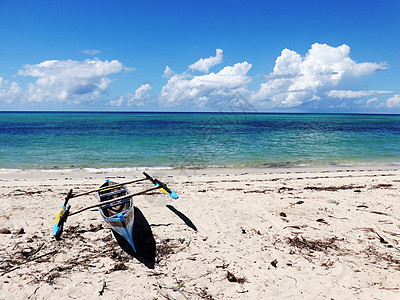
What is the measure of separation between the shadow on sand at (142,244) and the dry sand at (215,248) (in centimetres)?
3

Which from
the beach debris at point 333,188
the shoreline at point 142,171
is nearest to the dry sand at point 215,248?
the beach debris at point 333,188

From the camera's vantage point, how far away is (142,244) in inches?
266

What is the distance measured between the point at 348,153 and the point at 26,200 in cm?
2681

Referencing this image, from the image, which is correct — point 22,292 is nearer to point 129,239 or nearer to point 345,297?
point 129,239

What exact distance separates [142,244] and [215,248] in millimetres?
2050

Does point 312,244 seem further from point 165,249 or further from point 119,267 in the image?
point 119,267

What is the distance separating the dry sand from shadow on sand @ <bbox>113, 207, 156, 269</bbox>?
31 mm

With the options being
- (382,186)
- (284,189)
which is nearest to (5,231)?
(284,189)

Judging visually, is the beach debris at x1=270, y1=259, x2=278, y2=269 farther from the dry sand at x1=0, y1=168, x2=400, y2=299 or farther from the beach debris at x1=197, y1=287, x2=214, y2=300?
the beach debris at x1=197, y1=287, x2=214, y2=300

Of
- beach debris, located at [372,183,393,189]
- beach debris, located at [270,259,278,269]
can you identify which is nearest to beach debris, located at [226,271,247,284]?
beach debris, located at [270,259,278,269]

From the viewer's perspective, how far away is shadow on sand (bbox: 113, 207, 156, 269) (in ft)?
20.1

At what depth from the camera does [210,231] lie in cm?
750

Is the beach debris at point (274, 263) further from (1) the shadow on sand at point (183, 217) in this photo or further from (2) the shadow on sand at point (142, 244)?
(2) the shadow on sand at point (142, 244)

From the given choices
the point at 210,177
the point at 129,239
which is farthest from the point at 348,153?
the point at 129,239
